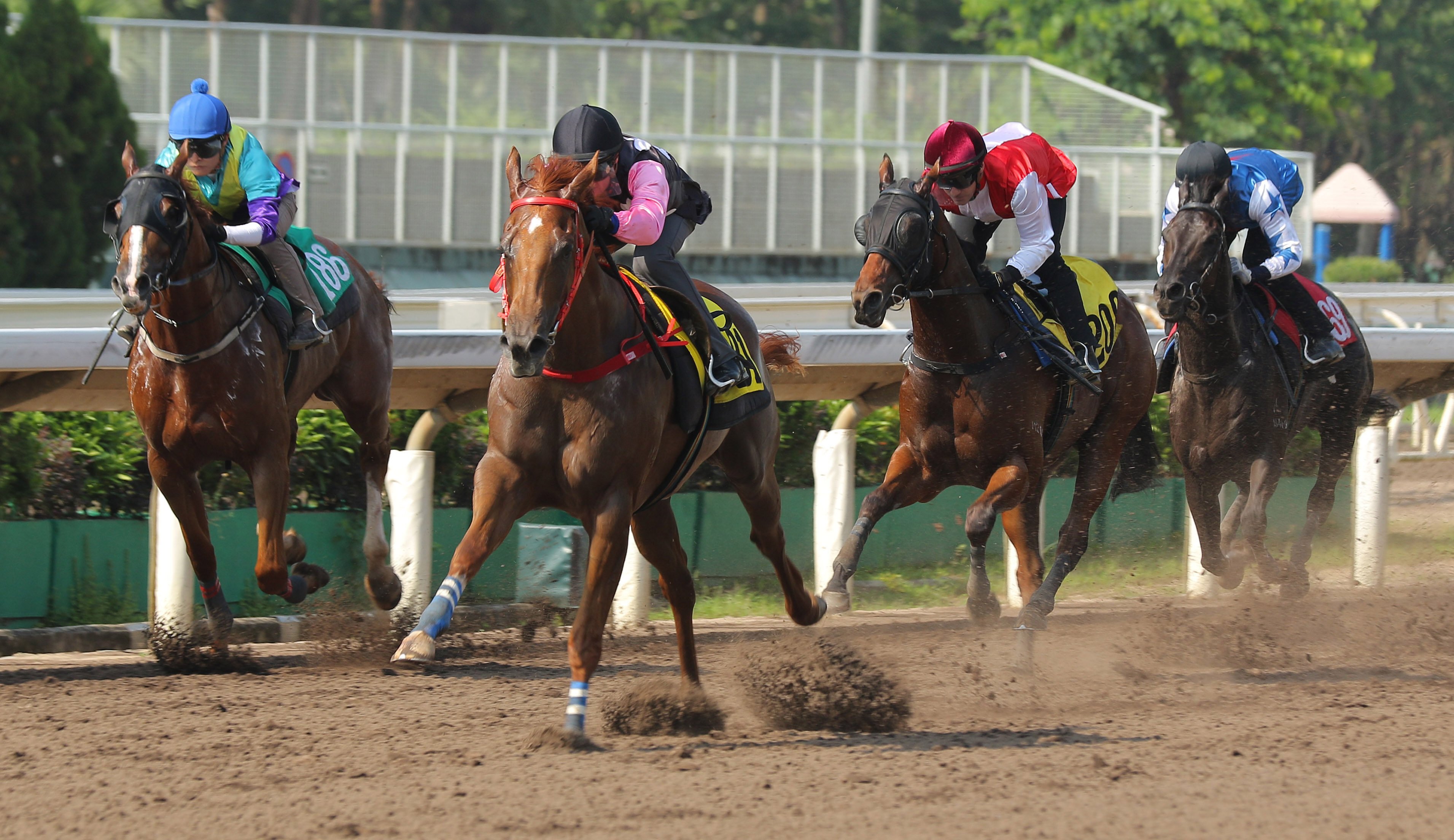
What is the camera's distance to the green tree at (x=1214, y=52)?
82.9ft

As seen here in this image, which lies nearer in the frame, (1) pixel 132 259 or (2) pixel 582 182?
(2) pixel 582 182

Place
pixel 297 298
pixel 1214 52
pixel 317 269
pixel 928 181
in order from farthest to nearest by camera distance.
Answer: pixel 1214 52
pixel 317 269
pixel 297 298
pixel 928 181

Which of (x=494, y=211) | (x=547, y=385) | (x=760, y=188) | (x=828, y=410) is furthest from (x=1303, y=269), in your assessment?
(x=547, y=385)

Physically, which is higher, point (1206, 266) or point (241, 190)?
point (241, 190)

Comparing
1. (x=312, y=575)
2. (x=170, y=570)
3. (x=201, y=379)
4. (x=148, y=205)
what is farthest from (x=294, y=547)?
(x=148, y=205)

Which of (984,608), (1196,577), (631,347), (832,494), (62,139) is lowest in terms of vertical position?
(1196,577)

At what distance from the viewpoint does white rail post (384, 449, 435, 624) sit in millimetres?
6879

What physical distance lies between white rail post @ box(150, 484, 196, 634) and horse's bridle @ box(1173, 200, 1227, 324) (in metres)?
4.24

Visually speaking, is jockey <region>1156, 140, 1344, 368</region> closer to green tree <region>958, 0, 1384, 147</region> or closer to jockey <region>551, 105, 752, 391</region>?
jockey <region>551, 105, 752, 391</region>

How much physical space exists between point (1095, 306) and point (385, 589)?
3.16 metres

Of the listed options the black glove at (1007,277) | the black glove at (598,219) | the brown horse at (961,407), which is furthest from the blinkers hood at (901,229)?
the black glove at (598,219)

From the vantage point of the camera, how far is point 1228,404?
7020 millimetres

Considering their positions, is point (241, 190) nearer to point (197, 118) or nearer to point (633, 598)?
point (197, 118)

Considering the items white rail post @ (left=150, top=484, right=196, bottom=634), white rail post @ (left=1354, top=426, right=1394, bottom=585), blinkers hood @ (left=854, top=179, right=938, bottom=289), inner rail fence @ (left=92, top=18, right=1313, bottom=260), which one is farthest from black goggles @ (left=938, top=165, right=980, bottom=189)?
inner rail fence @ (left=92, top=18, right=1313, bottom=260)
